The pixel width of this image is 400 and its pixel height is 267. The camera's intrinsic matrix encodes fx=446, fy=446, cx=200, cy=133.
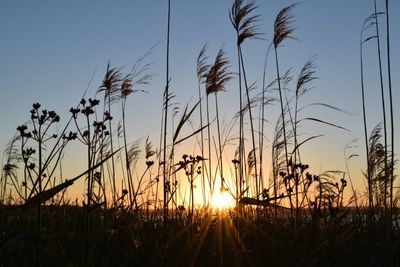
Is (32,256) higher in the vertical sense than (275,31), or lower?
lower

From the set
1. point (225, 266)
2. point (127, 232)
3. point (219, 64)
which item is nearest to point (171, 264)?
point (225, 266)

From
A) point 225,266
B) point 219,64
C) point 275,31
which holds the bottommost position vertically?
point 225,266

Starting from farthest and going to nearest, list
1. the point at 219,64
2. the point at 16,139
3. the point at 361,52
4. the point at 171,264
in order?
the point at 16,139, the point at 219,64, the point at 361,52, the point at 171,264

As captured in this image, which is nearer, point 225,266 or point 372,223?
point 225,266

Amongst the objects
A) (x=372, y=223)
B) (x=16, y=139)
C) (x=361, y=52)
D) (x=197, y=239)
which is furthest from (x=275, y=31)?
(x=16, y=139)

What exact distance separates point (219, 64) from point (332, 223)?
2.63 m

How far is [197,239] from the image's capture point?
9.96 feet

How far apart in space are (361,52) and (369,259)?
6.42ft

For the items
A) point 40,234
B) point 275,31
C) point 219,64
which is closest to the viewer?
point 40,234

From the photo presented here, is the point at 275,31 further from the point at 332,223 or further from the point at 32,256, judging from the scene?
the point at 32,256

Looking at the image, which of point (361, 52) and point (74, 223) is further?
point (361, 52)

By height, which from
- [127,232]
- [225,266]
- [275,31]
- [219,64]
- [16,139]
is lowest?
[225,266]

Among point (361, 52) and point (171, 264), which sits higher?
point (361, 52)

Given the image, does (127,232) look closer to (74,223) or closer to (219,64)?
(74,223)
